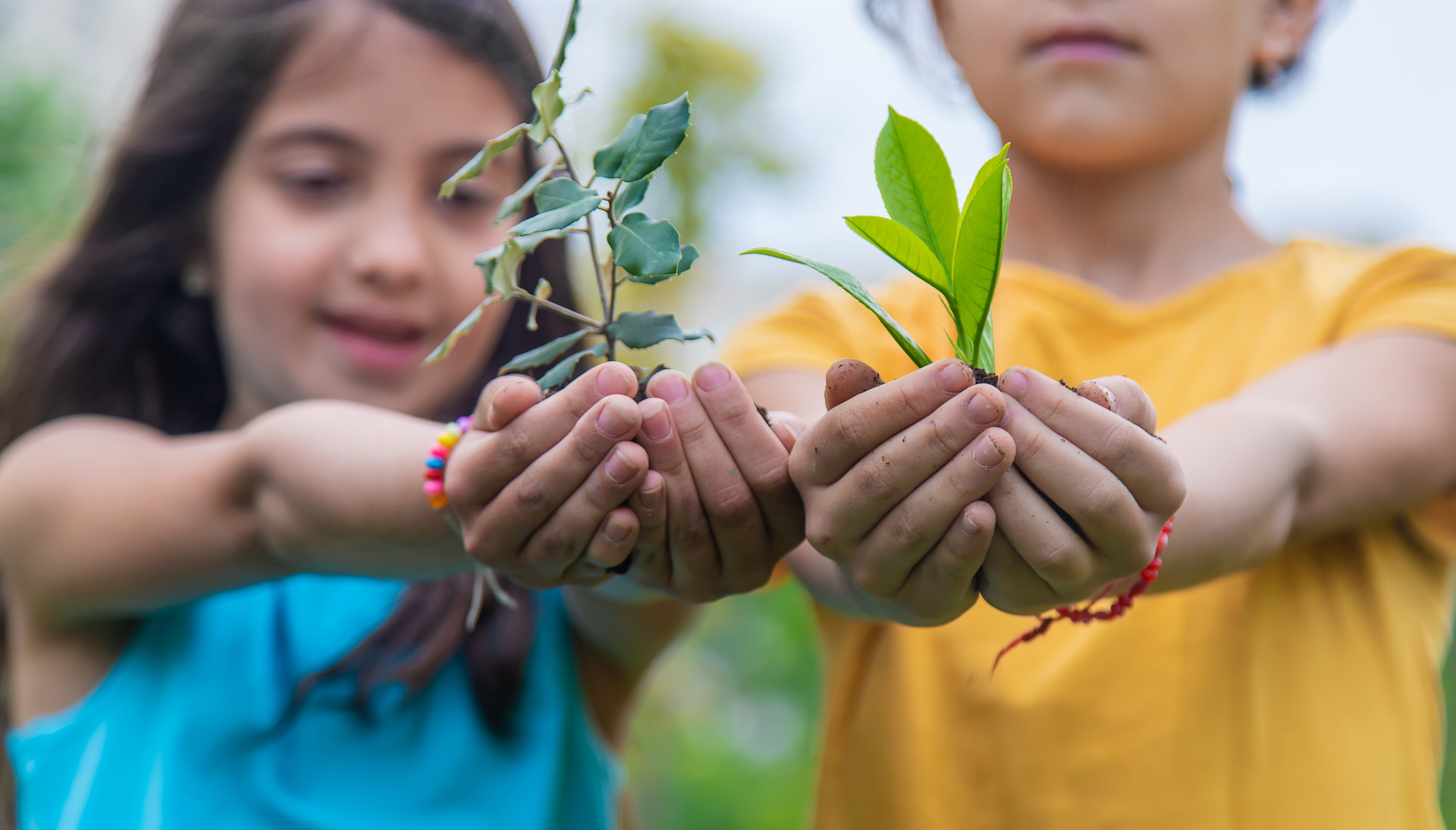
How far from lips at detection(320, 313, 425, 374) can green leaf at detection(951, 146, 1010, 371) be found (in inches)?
37.9

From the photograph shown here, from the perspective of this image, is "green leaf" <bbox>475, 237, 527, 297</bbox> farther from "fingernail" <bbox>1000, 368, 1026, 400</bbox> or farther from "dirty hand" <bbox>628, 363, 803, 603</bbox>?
"fingernail" <bbox>1000, 368, 1026, 400</bbox>

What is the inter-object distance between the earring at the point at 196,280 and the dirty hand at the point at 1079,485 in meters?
1.43

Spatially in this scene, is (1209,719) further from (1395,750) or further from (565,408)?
(565,408)

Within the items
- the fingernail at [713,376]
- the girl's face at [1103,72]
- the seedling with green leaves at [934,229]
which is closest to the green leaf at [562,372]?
the fingernail at [713,376]

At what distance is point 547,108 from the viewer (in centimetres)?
87

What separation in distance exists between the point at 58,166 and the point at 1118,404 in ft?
9.93

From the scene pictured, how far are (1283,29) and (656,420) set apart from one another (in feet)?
3.60

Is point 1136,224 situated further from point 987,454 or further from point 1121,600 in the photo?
point 987,454

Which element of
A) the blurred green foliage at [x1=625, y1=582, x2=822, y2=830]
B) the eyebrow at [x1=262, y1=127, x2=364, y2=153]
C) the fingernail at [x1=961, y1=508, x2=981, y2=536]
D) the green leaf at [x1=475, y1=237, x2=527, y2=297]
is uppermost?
the green leaf at [x1=475, y1=237, x2=527, y2=297]

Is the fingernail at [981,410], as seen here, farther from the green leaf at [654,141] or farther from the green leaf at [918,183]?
the green leaf at [654,141]

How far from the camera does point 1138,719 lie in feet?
3.97

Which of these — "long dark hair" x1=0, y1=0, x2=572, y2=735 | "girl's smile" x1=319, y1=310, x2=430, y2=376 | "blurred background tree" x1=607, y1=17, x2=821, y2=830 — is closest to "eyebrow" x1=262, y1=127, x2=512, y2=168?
"long dark hair" x1=0, y1=0, x2=572, y2=735

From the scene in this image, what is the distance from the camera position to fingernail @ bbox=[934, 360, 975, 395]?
72 centimetres

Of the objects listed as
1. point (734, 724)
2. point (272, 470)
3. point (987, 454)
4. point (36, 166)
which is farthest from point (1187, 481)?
point (36, 166)
